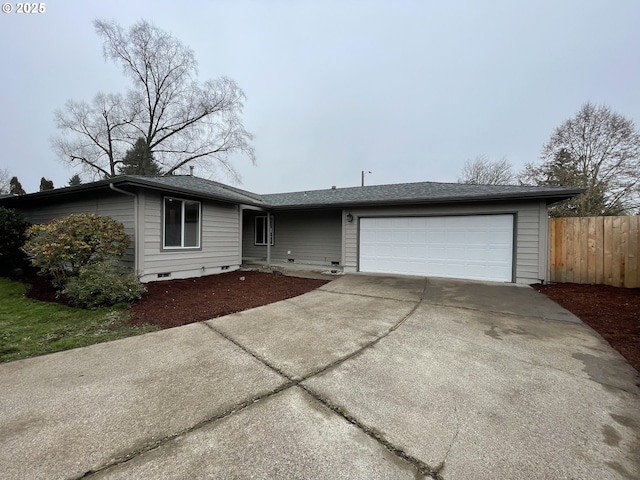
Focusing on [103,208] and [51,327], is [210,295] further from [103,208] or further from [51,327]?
[103,208]

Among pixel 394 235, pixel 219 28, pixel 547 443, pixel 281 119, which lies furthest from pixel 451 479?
pixel 281 119

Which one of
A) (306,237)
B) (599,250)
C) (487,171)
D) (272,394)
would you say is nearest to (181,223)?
(306,237)

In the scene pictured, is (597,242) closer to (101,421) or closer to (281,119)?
(101,421)

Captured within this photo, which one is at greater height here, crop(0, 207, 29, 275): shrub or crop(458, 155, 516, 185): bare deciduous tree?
crop(458, 155, 516, 185): bare deciduous tree

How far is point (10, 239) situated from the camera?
7801 millimetres

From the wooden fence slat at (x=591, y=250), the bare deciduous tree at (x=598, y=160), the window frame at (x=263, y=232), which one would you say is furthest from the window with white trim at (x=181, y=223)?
the bare deciduous tree at (x=598, y=160)

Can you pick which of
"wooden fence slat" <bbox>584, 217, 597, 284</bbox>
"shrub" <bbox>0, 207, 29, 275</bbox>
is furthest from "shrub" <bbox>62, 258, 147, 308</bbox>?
"wooden fence slat" <bbox>584, 217, 597, 284</bbox>

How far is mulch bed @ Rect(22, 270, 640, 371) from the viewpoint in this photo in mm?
4348

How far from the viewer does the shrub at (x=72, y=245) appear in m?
5.48

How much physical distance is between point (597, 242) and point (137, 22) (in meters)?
25.8

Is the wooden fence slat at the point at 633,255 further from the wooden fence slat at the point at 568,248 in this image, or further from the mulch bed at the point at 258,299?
the wooden fence slat at the point at 568,248

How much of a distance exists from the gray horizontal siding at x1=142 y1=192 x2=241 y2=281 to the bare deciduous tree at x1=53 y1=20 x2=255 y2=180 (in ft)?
48.5

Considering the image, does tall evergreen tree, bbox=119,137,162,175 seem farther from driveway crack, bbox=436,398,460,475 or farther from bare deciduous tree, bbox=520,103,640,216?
bare deciduous tree, bbox=520,103,640,216

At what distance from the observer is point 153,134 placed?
67.8 feet
